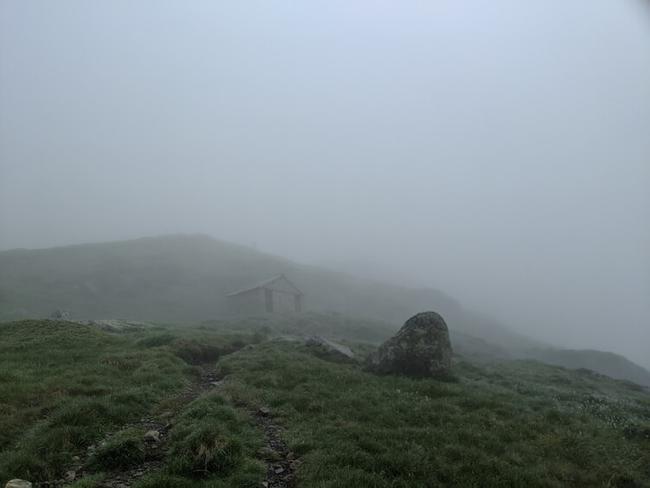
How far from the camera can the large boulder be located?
77.2 feet

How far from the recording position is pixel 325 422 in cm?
1555

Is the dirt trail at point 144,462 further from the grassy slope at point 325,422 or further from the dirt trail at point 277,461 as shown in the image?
the dirt trail at point 277,461

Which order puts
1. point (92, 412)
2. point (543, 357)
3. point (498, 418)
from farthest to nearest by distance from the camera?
point (543, 357) < point (498, 418) < point (92, 412)

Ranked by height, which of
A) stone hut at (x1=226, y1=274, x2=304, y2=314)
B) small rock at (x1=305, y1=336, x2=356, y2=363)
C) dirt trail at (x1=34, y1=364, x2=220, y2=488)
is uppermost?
dirt trail at (x1=34, y1=364, x2=220, y2=488)

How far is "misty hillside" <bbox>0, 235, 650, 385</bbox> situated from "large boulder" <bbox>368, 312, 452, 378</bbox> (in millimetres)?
33882

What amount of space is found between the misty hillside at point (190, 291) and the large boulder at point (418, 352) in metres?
33.9

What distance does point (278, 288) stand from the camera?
88.2 m

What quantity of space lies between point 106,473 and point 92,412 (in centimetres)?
386

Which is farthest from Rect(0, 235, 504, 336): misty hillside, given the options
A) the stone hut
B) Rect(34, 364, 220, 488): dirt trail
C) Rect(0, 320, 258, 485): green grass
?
Rect(34, 364, 220, 488): dirt trail

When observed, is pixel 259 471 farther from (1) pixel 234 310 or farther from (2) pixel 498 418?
(1) pixel 234 310

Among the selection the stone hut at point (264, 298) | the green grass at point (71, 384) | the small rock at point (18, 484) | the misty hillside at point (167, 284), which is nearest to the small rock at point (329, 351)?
the green grass at point (71, 384)

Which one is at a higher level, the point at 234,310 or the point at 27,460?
the point at 27,460

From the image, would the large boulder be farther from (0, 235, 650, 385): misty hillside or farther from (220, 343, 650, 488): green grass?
(0, 235, 650, 385): misty hillside

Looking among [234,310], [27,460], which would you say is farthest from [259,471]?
[234,310]
